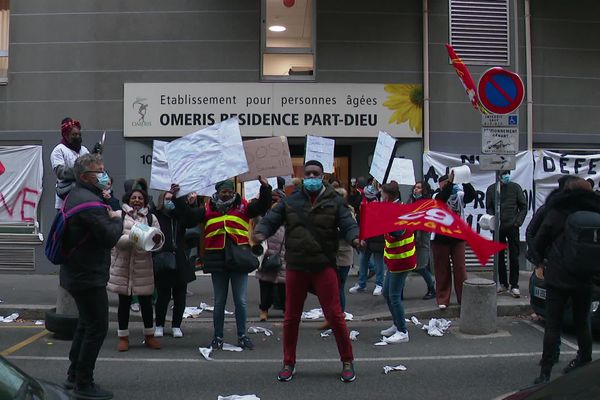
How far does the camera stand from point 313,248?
5.76 metres

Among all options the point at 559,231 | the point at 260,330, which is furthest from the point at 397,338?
the point at 559,231

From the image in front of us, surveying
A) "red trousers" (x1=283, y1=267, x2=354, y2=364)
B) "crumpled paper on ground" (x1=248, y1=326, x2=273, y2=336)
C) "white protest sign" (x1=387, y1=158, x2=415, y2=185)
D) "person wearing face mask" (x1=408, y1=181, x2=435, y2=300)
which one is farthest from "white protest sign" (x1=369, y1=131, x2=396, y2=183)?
"red trousers" (x1=283, y1=267, x2=354, y2=364)

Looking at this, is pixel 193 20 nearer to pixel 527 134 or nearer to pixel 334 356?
pixel 527 134

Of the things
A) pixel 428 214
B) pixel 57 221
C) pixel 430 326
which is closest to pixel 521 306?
pixel 430 326

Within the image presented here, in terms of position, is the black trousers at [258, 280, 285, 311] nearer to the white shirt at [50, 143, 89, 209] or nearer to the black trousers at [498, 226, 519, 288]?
the white shirt at [50, 143, 89, 209]

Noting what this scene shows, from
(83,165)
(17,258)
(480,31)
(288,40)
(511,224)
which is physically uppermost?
(480,31)

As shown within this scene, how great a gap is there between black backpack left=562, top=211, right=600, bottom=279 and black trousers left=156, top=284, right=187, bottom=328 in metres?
4.12

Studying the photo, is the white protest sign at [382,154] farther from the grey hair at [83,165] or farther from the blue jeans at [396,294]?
the grey hair at [83,165]

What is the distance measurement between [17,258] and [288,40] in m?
6.67

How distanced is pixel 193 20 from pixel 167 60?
91cm

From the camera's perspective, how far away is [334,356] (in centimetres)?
688

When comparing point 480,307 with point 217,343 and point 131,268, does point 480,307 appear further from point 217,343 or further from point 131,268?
point 131,268

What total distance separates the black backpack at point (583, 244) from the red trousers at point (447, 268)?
11.1ft

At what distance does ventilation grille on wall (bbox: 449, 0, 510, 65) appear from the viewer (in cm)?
1277
